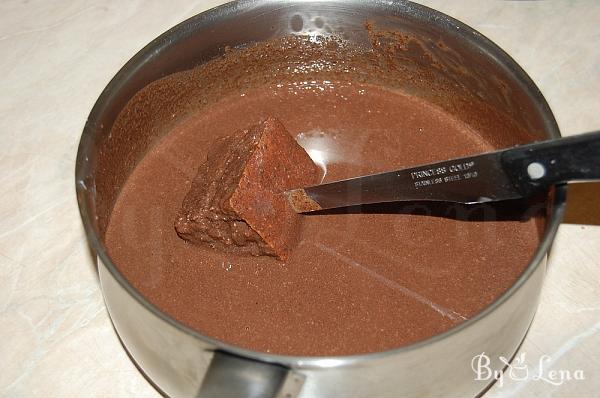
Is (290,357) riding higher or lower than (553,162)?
lower

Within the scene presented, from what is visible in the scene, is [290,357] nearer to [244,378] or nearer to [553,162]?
[244,378]

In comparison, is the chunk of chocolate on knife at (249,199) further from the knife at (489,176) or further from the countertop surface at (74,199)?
the countertop surface at (74,199)

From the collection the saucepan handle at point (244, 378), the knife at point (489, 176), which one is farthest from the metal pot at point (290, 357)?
the knife at point (489, 176)

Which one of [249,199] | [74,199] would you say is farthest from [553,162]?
[74,199]

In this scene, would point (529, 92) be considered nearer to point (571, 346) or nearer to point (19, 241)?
point (571, 346)

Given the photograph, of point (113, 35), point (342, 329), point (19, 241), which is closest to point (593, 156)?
point (342, 329)
